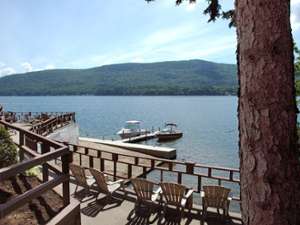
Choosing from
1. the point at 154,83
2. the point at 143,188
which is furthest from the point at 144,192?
the point at 154,83

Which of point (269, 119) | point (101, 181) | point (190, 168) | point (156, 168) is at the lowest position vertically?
point (101, 181)

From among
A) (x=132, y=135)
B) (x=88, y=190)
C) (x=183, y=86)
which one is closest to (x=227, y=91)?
(x=183, y=86)

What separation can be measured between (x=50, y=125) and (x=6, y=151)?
12451 mm

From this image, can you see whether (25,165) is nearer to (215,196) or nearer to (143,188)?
(143,188)

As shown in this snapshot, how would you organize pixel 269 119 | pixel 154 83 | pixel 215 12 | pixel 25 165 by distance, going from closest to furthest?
pixel 269 119 → pixel 25 165 → pixel 215 12 → pixel 154 83

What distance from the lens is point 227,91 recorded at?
137250 mm

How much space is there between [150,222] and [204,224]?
41.1 inches

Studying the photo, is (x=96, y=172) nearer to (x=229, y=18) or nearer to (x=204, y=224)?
(x=204, y=224)

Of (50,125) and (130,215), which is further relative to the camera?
(50,125)

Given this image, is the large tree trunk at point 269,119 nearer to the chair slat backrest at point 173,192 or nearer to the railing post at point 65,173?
the railing post at point 65,173

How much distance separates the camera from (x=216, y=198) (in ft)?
19.2

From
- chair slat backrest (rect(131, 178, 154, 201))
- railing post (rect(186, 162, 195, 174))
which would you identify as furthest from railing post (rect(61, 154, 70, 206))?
railing post (rect(186, 162, 195, 174))

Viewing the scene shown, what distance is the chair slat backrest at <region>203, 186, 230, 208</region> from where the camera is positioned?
5828mm

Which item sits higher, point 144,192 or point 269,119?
point 269,119
